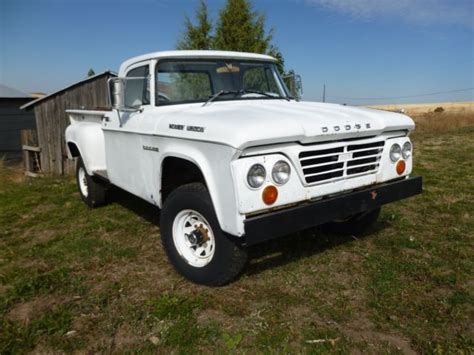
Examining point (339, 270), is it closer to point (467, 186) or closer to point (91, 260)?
point (91, 260)

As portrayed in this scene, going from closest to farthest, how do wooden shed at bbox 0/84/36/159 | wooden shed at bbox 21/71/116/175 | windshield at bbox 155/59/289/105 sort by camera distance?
windshield at bbox 155/59/289/105 → wooden shed at bbox 21/71/116/175 → wooden shed at bbox 0/84/36/159

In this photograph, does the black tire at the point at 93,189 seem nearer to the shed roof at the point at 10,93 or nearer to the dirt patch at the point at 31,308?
the dirt patch at the point at 31,308

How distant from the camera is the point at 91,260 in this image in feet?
13.5

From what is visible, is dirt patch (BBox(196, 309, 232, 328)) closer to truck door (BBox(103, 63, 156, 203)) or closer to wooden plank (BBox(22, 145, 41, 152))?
truck door (BBox(103, 63, 156, 203))

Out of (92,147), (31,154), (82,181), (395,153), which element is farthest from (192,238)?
(31,154)

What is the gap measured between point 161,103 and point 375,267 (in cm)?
260

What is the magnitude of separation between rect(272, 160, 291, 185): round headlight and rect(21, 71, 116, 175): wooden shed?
948 centimetres

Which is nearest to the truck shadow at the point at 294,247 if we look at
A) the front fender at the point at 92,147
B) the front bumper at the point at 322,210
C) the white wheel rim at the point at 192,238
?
the white wheel rim at the point at 192,238

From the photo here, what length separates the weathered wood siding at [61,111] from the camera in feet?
37.0

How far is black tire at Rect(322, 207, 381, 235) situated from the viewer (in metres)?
4.37

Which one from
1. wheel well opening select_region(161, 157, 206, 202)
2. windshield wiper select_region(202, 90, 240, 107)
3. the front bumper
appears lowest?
the front bumper

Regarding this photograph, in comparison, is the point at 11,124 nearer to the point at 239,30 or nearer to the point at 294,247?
the point at 239,30

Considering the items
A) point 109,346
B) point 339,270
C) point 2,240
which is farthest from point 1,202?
point 339,270

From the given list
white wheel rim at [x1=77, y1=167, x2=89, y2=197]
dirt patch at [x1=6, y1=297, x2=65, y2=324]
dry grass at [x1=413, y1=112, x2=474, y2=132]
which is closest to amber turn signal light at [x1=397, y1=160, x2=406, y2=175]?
dirt patch at [x1=6, y1=297, x2=65, y2=324]
